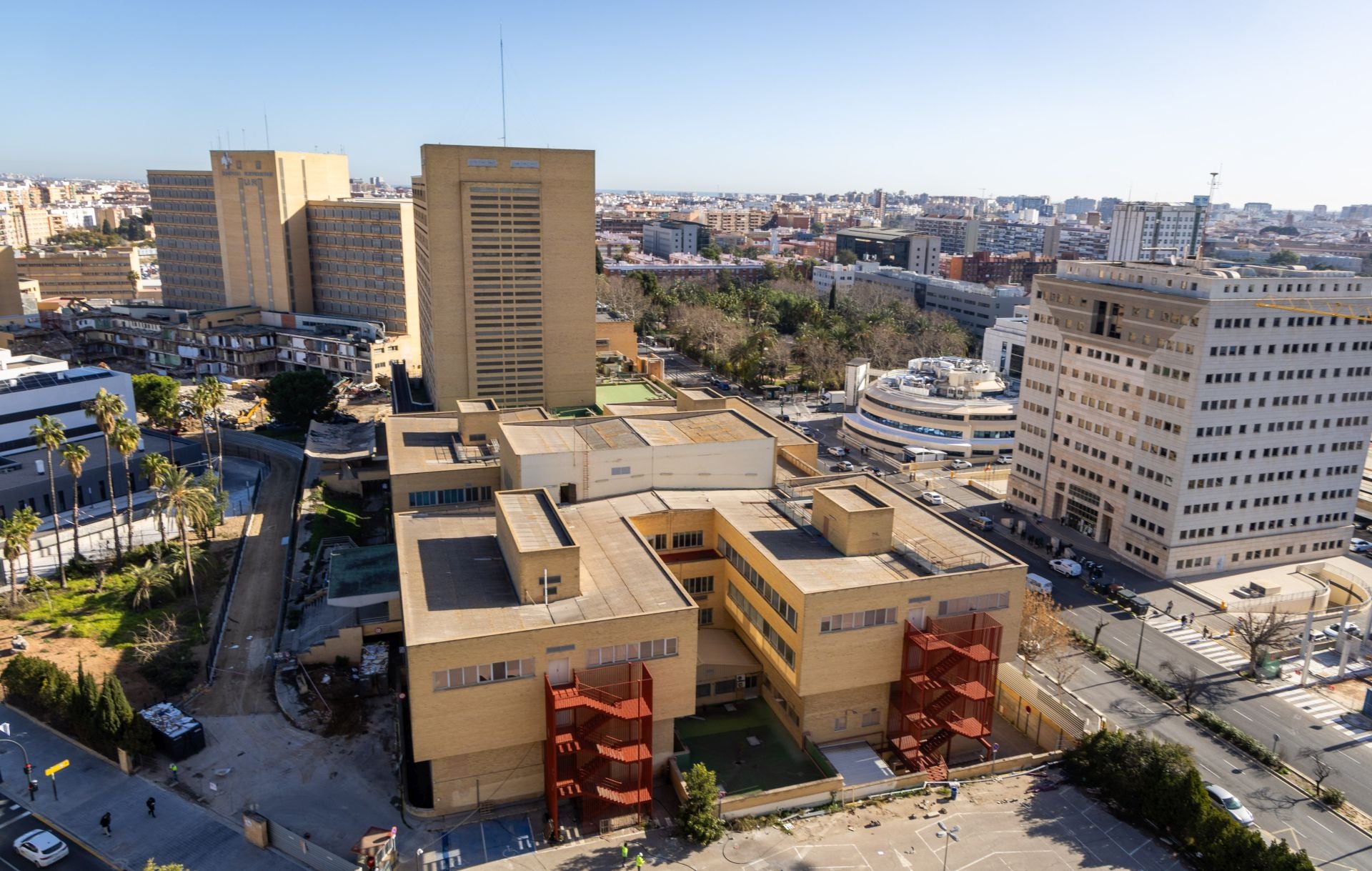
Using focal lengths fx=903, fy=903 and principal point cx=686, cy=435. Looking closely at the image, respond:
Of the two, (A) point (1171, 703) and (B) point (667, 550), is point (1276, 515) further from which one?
(B) point (667, 550)

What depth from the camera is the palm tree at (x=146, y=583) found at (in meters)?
66.1

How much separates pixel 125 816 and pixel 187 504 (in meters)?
30.5

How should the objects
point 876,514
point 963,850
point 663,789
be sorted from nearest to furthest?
point 963,850 < point 663,789 < point 876,514

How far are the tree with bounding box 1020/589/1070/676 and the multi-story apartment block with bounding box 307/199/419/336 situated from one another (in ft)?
350

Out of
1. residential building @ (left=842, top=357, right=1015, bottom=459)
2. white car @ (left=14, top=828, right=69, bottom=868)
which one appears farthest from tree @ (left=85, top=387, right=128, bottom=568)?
residential building @ (left=842, top=357, right=1015, bottom=459)

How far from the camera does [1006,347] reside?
145125mm

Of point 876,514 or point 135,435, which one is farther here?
point 135,435

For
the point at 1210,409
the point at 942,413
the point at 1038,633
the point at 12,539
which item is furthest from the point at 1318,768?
the point at 12,539

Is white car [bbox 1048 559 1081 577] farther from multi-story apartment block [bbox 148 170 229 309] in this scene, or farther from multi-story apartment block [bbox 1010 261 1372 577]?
multi-story apartment block [bbox 148 170 229 309]

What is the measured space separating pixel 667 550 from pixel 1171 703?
33.9m

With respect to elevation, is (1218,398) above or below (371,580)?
above

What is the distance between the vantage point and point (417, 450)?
7231cm

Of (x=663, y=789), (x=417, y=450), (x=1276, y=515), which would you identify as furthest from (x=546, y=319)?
(x=1276, y=515)

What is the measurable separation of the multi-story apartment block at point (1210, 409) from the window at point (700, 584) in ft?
138
